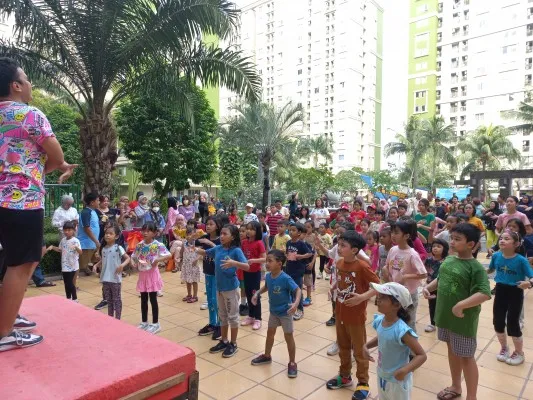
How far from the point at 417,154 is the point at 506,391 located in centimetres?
3076

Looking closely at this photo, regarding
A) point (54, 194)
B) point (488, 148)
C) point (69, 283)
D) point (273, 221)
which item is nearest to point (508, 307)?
point (69, 283)

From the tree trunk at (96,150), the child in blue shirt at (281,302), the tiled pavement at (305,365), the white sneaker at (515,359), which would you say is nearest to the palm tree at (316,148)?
the tree trunk at (96,150)

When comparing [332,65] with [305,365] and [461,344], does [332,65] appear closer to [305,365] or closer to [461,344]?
[305,365]

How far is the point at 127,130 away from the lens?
52.1 ft

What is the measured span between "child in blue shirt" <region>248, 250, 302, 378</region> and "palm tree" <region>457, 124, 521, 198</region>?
33.3 meters

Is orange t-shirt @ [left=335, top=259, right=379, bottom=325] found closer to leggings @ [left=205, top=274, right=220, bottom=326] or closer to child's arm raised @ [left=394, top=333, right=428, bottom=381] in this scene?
child's arm raised @ [left=394, top=333, right=428, bottom=381]

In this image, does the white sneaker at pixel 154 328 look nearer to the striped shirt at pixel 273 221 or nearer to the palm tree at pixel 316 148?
the striped shirt at pixel 273 221

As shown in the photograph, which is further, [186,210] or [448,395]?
[186,210]

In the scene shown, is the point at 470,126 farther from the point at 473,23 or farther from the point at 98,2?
the point at 98,2

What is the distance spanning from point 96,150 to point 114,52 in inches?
86.8

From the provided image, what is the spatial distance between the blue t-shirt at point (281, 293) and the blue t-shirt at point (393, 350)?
130cm

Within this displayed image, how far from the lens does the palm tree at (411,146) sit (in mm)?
31781

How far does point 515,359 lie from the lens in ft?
13.3

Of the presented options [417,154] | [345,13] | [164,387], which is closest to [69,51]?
[164,387]
